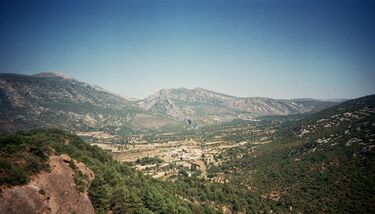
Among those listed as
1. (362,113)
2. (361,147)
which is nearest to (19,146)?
(361,147)

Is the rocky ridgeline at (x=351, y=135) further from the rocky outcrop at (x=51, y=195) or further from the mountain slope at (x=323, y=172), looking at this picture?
the rocky outcrop at (x=51, y=195)

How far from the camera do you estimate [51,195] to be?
127 ft

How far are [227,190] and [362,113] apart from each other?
506ft

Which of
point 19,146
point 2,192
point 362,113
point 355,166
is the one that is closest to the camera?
point 2,192

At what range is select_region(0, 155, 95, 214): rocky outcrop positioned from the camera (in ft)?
106

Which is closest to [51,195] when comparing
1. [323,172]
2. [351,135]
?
[323,172]

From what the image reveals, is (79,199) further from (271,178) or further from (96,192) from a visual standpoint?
(271,178)

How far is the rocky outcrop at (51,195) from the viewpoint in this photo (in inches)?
1276

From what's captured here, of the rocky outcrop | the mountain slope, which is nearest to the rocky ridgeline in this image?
the mountain slope

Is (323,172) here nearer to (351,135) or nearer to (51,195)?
(351,135)

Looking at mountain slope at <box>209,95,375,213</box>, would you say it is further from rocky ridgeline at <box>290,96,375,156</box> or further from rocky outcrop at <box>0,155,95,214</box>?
rocky outcrop at <box>0,155,95,214</box>

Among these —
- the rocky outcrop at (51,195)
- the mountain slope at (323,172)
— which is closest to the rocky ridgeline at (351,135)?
the mountain slope at (323,172)

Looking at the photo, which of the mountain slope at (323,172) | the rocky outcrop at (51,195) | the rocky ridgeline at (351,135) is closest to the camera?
the rocky outcrop at (51,195)

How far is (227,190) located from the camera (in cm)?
11169
